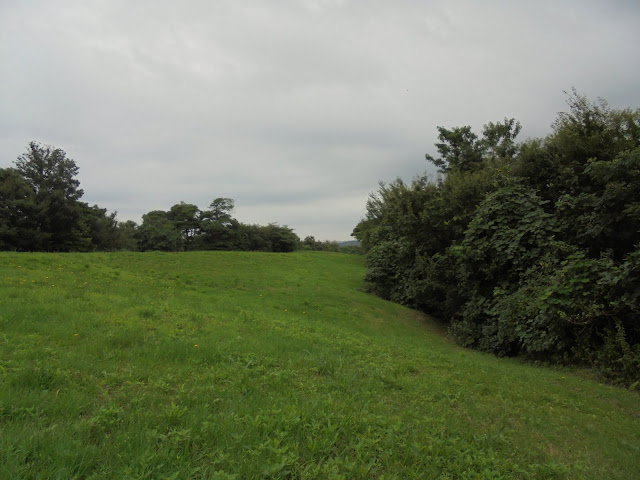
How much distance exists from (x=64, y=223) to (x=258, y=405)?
38.3 m

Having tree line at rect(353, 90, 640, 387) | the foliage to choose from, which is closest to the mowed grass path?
tree line at rect(353, 90, 640, 387)

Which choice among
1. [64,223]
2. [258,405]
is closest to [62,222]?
[64,223]

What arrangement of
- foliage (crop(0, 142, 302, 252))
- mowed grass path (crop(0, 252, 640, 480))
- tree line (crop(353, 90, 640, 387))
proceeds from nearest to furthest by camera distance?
mowed grass path (crop(0, 252, 640, 480)) < tree line (crop(353, 90, 640, 387)) < foliage (crop(0, 142, 302, 252))

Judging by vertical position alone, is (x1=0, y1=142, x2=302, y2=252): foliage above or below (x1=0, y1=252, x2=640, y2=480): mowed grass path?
above

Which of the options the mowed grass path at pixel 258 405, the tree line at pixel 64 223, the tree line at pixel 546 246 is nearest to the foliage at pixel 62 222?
the tree line at pixel 64 223

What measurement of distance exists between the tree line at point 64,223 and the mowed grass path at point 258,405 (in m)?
30.0

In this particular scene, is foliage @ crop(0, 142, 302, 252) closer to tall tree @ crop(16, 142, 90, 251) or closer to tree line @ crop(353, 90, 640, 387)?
tall tree @ crop(16, 142, 90, 251)

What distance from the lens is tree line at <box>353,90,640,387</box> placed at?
7570 mm

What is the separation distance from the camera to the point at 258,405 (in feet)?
11.5

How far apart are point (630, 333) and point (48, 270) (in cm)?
1496

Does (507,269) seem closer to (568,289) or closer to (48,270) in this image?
(568,289)

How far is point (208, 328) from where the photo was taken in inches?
252

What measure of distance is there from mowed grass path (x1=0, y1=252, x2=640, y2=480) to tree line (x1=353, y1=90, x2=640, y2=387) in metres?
1.20

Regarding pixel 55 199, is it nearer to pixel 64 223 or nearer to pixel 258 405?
pixel 64 223
